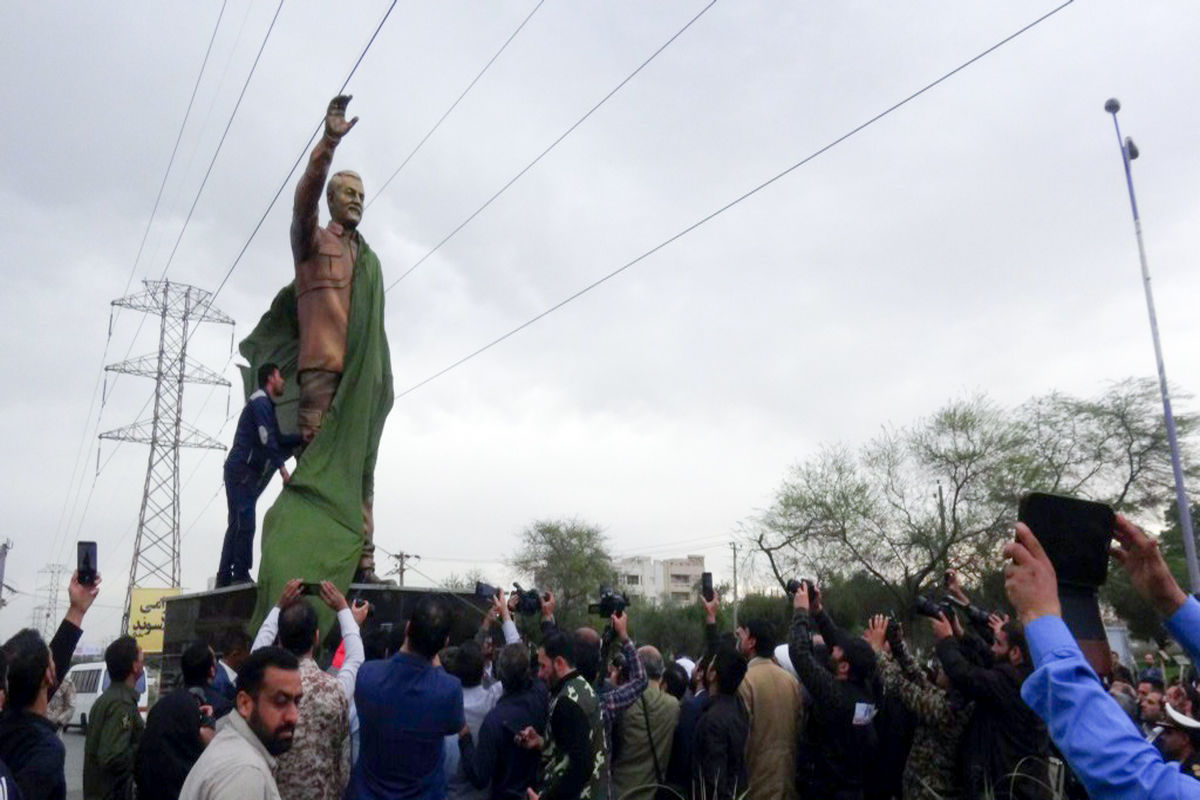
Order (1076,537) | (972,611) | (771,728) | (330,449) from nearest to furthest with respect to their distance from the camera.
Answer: (1076,537) → (972,611) → (771,728) → (330,449)

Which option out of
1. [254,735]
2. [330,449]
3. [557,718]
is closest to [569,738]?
[557,718]

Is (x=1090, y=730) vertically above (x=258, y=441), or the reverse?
(x=258, y=441)

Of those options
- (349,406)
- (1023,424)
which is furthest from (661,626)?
(349,406)

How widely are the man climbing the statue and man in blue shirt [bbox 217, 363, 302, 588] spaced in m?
0.23

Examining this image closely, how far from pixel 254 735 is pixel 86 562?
1999 mm

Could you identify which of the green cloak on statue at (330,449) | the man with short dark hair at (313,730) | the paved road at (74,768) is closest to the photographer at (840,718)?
the man with short dark hair at (313,730)

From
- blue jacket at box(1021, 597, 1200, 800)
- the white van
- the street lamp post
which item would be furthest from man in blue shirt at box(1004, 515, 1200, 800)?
the white van

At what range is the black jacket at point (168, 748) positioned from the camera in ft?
15.6

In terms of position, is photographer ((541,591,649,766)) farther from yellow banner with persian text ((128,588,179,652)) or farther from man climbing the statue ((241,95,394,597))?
yellow banner with persian text ((128,588,179,652))

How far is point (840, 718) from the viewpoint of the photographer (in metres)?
5.89

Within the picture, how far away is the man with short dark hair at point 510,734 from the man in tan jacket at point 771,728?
1371 millimetres

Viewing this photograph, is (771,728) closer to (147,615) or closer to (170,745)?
(170,745)

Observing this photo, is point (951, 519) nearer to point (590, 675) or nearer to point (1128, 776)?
point (590, 675)

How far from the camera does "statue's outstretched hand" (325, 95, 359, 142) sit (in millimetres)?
7918
